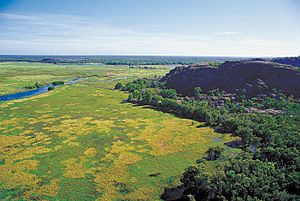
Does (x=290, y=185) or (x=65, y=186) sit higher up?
(x=290, y=185)

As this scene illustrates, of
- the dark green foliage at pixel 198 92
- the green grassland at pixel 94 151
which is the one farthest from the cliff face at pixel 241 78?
the green grassland at pixel 94 151

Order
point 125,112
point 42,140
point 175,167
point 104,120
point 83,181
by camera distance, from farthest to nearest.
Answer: point 125,112 < point 104,120 < point 42,140 < point 175,167 < point 83,181

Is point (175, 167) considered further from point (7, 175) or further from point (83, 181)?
point (7, 175)

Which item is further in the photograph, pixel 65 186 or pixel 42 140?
pixel 42 140

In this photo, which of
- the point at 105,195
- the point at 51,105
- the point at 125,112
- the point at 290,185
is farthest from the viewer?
the point at 51,105

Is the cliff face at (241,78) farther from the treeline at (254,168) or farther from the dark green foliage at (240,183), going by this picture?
the dark green foliage at (240,183)

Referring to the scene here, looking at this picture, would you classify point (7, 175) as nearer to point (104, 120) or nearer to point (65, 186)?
point (65, 186)

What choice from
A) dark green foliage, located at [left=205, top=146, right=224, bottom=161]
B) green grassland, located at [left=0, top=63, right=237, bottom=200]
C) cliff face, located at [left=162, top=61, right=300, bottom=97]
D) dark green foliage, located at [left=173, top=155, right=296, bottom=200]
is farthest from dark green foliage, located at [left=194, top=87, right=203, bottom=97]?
dark green foliage, located at [left=173, top=155, right=296, bottom=200]

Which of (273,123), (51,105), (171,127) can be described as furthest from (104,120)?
(273,123)
